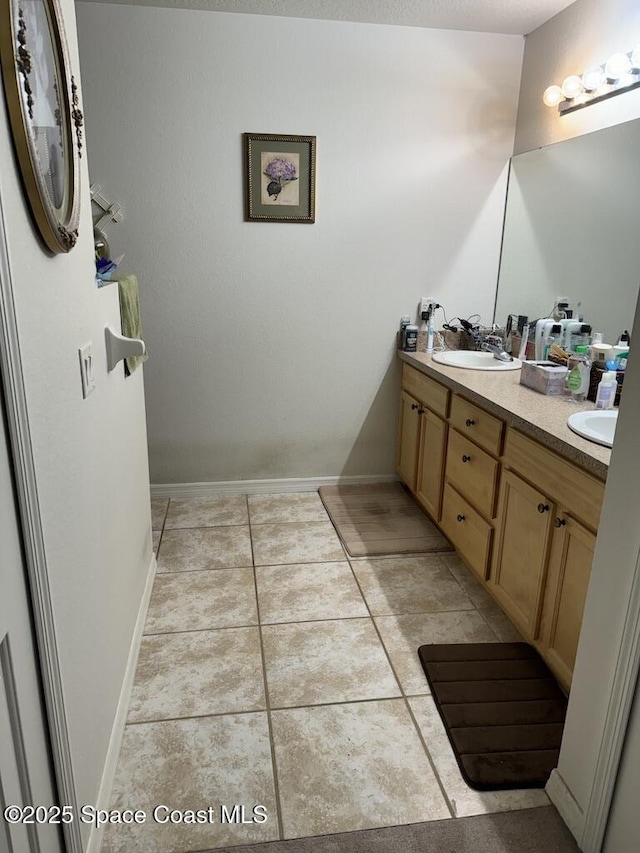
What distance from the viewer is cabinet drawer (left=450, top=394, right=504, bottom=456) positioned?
2.21 m

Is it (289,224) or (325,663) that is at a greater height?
(289,224)

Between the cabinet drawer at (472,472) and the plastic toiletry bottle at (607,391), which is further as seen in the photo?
the cabinet drawer at (472,472)

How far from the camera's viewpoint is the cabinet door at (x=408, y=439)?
3.15 metres

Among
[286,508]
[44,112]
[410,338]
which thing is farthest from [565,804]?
[410,338]

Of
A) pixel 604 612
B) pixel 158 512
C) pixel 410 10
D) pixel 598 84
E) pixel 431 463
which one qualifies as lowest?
pixel 158 512

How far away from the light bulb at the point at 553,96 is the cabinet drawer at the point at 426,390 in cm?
138

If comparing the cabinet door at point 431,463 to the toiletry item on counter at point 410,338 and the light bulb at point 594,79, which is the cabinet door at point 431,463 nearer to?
the toiletry item on counter at point 410,338

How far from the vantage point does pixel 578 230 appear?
8.64 ft

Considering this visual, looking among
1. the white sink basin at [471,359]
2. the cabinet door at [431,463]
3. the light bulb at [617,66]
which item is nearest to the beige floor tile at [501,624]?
the cabinet door at [431,463]

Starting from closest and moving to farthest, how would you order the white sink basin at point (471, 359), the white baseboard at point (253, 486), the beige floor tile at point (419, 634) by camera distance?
the beige floor tile at point (419, 634)
the white sink basin at point (471, 359)
the white baseboard at point (253, 486)

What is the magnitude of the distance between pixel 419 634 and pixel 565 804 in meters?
0.78

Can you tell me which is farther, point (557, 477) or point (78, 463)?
point (557, 477)

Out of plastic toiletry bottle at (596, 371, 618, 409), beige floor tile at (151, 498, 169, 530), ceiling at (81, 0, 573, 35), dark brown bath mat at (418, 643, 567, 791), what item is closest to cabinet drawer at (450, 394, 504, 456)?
plastic toiletry bottle at (596, 371, 618, 409)

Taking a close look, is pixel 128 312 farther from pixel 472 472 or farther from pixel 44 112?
pixel 472 472
